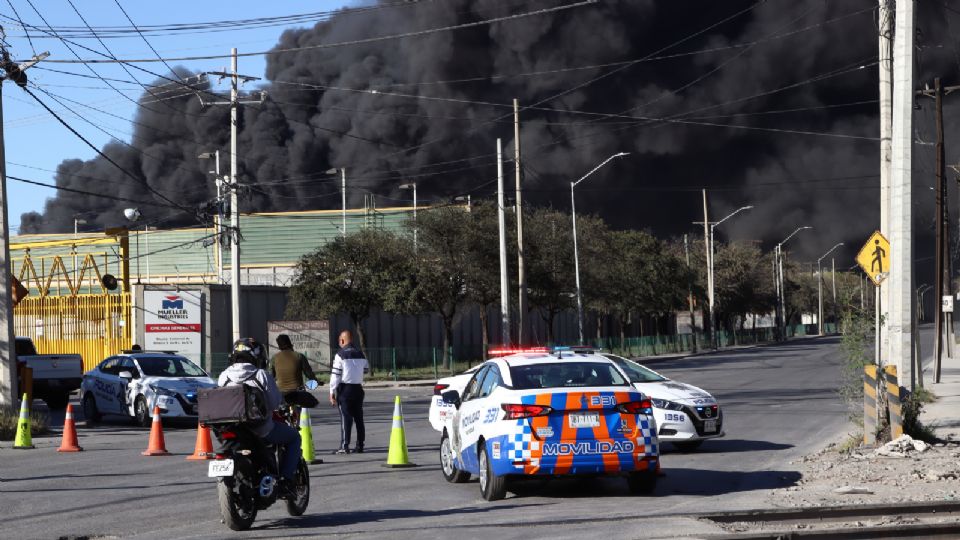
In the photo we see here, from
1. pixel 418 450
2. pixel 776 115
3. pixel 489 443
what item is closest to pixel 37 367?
pixel 418 450

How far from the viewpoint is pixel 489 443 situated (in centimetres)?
1233

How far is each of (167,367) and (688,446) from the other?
1231cm

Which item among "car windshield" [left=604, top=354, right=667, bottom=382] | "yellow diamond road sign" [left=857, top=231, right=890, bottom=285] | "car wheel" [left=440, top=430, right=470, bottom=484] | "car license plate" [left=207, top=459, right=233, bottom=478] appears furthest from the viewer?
"yellow diamond road sign" [left=857, top=231, right=890, bottom=285]

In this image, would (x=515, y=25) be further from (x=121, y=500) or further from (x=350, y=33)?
(x=121, y=500)

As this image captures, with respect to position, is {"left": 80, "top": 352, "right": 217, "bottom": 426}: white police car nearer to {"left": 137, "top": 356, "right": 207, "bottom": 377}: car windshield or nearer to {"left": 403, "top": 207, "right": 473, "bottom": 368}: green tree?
{"left": 137, "top": 356, "right": 207, "bottom": 377}: car windshield

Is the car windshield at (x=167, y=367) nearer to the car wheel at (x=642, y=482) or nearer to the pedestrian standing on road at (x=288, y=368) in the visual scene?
the pedestrian standing on road at (x=288, y=368)

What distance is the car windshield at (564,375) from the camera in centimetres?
1272

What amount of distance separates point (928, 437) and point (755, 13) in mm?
95839

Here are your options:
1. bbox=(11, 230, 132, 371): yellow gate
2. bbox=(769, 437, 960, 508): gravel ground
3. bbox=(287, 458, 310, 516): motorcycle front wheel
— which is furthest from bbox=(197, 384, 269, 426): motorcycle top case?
bbox=(11, 230, 132, 371): yellow gate

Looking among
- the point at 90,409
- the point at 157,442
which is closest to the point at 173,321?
the point at 90,409

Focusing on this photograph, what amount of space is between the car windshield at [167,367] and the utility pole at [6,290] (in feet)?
8.20

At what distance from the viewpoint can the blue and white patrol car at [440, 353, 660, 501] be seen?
12.1 meters

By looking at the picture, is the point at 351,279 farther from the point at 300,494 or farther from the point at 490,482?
the point at 300,494

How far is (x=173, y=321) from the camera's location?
147ft
